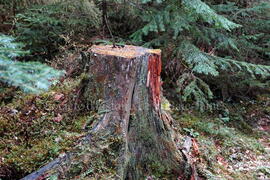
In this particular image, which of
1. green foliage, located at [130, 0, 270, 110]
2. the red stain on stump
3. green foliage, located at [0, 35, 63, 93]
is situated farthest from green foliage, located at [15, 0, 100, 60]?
green foliage, located at [0, 35, 63, 93]

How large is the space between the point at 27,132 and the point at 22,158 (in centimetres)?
49

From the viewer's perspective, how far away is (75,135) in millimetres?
3283

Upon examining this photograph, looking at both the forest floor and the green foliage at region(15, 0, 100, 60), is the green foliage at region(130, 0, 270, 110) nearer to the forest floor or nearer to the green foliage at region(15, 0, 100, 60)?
the forest floor

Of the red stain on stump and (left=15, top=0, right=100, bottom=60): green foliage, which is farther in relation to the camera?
(left=15, top=0, right=100, bottom=60): green foliage

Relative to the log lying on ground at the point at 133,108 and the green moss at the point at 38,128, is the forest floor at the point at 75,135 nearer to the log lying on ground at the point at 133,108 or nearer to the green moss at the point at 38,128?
the green moss at the point at 38,128

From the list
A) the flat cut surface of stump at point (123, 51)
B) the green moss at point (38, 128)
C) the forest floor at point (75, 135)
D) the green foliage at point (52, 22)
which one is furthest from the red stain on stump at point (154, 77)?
the green foliage at point (52, 22)

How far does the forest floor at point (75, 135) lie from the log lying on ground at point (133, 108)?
0.93 feet

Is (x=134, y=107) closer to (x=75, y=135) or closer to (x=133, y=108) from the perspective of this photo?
(x=133, y=108)

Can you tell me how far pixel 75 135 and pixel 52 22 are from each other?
3.33 metres

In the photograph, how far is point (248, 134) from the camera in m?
5.86

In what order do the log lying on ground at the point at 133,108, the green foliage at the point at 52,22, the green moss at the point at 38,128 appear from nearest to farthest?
the green moss at the point at 38,128 → the log lying on ground at the point at 133,108 → the green foliage at the point at 52,22

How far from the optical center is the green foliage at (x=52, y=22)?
5.50 metres

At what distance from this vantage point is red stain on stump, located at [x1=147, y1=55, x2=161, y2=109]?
338 cm

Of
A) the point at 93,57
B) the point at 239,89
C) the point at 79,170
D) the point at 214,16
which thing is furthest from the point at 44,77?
the point at 239,89
